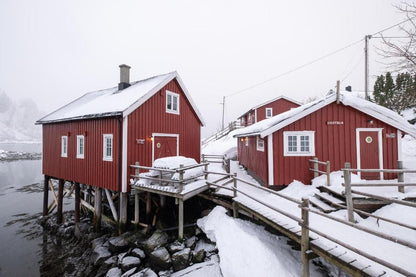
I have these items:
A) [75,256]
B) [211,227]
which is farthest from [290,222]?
[75,256]

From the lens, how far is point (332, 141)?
1001 cm

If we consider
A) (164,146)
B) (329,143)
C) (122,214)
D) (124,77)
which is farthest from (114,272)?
(124,77)

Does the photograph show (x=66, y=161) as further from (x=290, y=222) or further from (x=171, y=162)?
(x=290, y=222)

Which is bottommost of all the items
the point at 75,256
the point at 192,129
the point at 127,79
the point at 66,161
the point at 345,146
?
the point at 75,256

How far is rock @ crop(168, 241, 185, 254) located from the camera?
762 centimetres

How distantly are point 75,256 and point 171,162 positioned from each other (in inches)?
272

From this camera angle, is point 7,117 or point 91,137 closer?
point 91,137

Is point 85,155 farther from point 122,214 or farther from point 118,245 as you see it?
point 118,245

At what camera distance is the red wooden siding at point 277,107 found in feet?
93.9

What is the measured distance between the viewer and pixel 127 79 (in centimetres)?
1491

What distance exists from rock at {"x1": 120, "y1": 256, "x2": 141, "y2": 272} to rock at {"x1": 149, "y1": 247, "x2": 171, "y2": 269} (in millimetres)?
550

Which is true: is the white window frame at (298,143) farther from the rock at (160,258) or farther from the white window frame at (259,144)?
the rock at (160,258)

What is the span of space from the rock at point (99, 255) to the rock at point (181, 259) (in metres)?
3.56

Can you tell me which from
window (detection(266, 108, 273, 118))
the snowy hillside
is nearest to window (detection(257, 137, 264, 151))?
window (detection(266, 108, 273, 118))
